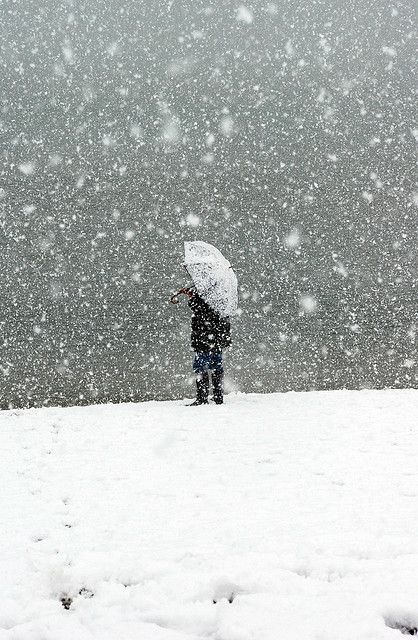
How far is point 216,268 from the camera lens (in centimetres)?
688

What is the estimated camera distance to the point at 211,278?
686 centimetres

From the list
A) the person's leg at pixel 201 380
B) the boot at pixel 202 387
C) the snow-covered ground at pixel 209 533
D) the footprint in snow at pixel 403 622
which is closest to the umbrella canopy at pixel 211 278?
the person's leg at pixel 201 380

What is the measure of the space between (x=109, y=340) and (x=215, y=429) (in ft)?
26.7

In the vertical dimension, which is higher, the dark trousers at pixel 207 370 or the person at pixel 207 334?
the person at pixel 207 334

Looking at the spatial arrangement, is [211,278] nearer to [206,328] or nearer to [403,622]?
[206,328]

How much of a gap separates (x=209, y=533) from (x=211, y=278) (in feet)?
14.4

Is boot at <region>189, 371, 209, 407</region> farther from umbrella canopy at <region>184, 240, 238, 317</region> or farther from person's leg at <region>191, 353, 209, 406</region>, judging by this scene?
umbrella canopy at <region>184, 240, 238, 317</region>

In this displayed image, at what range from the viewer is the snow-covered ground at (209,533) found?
6.47 feet

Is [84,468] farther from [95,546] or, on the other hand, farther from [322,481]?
[322,481]

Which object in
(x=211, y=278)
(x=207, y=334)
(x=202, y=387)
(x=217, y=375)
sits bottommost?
(x=202, y=387)

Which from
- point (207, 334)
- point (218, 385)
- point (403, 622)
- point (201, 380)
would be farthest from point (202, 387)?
point (403, 622)

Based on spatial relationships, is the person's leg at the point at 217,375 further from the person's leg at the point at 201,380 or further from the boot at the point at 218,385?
the person's leg at the point at 201,380

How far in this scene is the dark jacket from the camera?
6.95m

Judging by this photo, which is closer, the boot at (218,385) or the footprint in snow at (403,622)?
the footprint in snow at (403,622)
